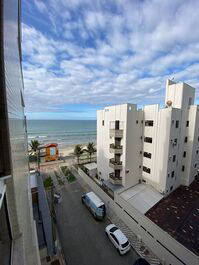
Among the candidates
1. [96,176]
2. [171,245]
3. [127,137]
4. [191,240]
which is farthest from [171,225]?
[96,176]

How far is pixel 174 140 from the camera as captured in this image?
46.7ft

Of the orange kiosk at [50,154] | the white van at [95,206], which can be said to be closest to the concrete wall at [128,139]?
the white van at [95,206]

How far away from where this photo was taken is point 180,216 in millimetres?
11320

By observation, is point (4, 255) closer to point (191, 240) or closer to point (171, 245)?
point (171, 245)

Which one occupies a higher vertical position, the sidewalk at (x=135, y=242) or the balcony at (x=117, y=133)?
the balcony at (x=117, y=133)

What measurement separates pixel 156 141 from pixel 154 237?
894 cm

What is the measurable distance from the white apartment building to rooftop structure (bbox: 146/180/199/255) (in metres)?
1.23

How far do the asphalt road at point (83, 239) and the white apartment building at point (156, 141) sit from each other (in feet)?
17.5

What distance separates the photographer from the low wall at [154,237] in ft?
25.1

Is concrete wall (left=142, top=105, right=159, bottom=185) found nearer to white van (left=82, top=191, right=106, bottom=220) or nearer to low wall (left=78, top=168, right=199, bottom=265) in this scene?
low wall (left=78, top=168, right=199, bottom=265)

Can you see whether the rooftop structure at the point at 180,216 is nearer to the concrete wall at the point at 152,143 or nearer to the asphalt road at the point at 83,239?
the concrete wall at the point at 152,143

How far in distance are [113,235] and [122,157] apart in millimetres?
7547

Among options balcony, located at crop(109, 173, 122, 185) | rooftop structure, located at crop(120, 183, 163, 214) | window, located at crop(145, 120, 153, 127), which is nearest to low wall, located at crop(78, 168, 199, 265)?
rooftop structure, located at crop(120, 183, 163, 214)

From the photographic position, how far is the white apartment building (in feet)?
45.7
